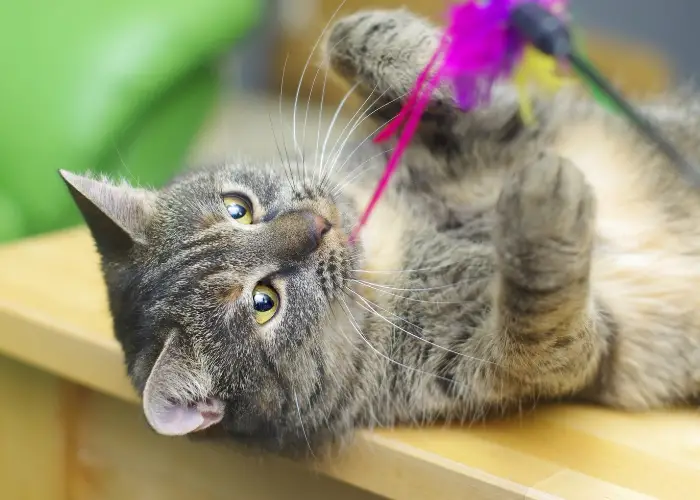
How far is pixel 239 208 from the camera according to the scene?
1116mm

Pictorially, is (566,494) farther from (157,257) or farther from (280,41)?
(280,41)

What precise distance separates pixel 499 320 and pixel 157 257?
0.46 m

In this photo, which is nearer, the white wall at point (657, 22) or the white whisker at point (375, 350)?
the white whisker at point (375, 350)

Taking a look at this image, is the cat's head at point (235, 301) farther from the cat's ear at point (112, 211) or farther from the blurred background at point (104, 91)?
the blurred background at point (104, 91)

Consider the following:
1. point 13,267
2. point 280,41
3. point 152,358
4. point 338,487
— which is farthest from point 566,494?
point 280,41

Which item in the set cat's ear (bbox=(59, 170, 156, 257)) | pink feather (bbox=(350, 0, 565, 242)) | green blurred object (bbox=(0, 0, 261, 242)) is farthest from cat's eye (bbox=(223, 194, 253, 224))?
green blurred object (bbox=(0, 0, 261, 242))

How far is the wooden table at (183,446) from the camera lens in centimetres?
94

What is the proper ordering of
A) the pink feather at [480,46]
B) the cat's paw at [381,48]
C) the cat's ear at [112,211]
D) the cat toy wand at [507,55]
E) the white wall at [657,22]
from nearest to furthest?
1. the cat toy wand at [507,55]
2. the pink feather at [480,46]
3. the cat's ear at [112,211]
4. the cat's paw at [381,48]
5. the white wall at [657,22]

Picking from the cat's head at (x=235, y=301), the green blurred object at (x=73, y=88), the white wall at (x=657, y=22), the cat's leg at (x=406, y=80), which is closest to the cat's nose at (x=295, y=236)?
the cat's head at (x=235, y=301)

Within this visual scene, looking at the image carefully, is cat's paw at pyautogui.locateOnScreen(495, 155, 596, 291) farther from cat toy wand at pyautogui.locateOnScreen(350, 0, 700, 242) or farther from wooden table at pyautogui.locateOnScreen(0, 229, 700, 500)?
wooden table at pyautogui.locateOnScreen(0, 229, 700, 500)

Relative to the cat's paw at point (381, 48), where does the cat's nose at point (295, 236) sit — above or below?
below

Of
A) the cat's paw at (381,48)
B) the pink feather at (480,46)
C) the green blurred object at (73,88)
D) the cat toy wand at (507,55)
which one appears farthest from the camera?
the green blurred object at (73,88)

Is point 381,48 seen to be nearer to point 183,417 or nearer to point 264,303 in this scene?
point 264,303

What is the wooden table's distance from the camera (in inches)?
37.1
